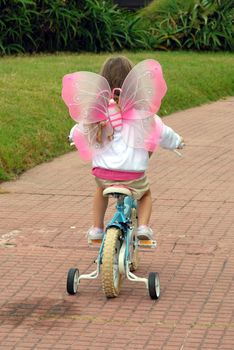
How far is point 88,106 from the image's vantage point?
6680mm

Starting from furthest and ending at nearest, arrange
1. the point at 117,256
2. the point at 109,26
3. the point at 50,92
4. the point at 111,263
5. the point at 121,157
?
1. the point at 109,26
2. the point at 50,92
3. the point at 121,157
4. the point at 117,256
5. the point at 111,263

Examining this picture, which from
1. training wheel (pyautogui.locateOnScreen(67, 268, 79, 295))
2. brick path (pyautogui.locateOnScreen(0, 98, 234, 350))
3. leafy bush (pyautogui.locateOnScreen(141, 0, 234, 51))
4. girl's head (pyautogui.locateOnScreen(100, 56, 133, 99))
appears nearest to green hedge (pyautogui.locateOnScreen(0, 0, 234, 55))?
leafy bush (pyautogui.locateOnScreen(141, 0, 234, 51))

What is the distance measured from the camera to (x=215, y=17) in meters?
21.7

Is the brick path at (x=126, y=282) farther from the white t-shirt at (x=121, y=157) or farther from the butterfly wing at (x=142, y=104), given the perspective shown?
the butterfly wing at (x=142, y=104)

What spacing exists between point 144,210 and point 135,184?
0.76ft

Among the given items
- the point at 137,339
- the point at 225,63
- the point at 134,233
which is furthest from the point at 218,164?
the point at 225,63

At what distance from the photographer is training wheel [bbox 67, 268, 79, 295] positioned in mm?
6598

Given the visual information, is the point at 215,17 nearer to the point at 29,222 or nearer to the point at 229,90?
the point at 229,90

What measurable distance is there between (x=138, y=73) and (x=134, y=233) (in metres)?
1.05

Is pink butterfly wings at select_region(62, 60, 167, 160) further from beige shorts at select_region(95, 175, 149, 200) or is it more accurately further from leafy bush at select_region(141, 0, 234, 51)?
leafy bush at select_region(141, 0, 234, 51)

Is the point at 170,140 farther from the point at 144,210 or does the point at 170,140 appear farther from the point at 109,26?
the point at 109,26

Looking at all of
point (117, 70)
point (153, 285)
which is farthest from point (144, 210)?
point (117, 70)

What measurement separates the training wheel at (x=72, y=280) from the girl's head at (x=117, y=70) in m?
1.22

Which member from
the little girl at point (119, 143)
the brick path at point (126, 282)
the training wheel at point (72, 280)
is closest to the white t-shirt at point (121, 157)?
the little girl at point (119, 143)
